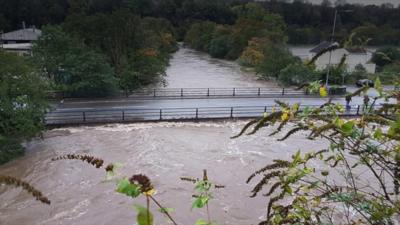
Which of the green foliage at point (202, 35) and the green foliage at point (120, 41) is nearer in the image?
the green foliage at point (120, 41)

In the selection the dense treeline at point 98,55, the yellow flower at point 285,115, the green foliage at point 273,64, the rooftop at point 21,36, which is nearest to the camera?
the yellow flower at point 285,115

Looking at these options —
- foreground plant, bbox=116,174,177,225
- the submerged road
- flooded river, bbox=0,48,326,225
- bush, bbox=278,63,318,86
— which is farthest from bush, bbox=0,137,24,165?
bush, bbox=278,63,318,86

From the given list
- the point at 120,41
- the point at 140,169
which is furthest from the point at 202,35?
the point at 140,169

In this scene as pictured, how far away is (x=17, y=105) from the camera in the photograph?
57.9 feet

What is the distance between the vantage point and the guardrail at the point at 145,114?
20703 mm

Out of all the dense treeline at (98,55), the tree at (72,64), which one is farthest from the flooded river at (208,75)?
the tree at (72,64)

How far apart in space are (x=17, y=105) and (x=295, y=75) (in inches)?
948

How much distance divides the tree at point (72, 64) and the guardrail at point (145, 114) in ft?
12.3

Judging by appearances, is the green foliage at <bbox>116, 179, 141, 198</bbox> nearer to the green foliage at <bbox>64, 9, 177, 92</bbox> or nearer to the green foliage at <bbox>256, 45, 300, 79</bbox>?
the green foliage at <bbox>64, 9, 177, 92</bbox>

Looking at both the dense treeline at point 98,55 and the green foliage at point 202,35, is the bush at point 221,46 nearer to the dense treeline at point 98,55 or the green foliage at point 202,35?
the green foliage at point 202,35

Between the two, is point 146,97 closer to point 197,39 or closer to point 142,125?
point 142,125

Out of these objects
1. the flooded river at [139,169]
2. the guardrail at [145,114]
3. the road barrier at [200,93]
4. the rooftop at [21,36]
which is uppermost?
the rooftop at [21,36]

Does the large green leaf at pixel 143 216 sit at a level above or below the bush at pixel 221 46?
above

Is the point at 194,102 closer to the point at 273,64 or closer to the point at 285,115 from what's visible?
the point at 273,64
